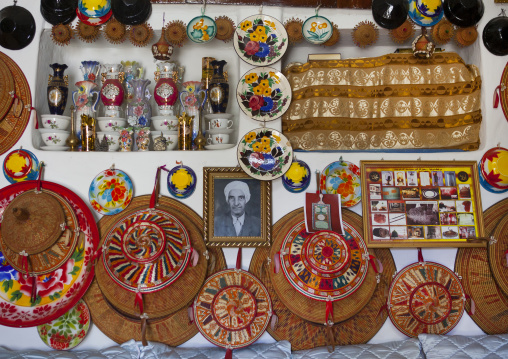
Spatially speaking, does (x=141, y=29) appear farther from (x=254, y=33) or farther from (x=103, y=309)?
(x=103, y=309)

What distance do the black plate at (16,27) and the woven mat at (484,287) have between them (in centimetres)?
243

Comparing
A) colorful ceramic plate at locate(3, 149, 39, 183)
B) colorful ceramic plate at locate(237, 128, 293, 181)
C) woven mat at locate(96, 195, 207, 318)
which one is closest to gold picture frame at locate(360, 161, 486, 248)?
colorful ceramic plate at locate(237, 128, 293, 181)

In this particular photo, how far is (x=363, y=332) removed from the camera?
2.32m

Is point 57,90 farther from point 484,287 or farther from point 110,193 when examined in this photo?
point 484,287

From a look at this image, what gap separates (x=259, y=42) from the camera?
2.46m

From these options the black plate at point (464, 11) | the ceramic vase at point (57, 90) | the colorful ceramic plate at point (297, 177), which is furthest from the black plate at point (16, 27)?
the black plate at point (464, 11)

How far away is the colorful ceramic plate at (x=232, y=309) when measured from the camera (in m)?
2.23

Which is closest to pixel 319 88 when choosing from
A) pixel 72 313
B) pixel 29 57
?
pixel 29 57

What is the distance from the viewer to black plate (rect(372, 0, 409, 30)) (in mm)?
2422

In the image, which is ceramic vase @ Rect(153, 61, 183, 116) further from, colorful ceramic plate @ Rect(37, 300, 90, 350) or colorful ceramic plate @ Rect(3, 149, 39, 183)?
colorful ceramic plate @ Rect(37, 300, 90, 350)

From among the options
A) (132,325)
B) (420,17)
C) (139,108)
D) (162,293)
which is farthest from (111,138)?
(420,17)

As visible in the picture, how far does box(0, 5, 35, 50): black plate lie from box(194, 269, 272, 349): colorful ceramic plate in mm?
1524

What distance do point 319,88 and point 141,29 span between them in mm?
953

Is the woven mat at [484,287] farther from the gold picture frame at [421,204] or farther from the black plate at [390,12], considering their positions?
the black plate at [390,12]
